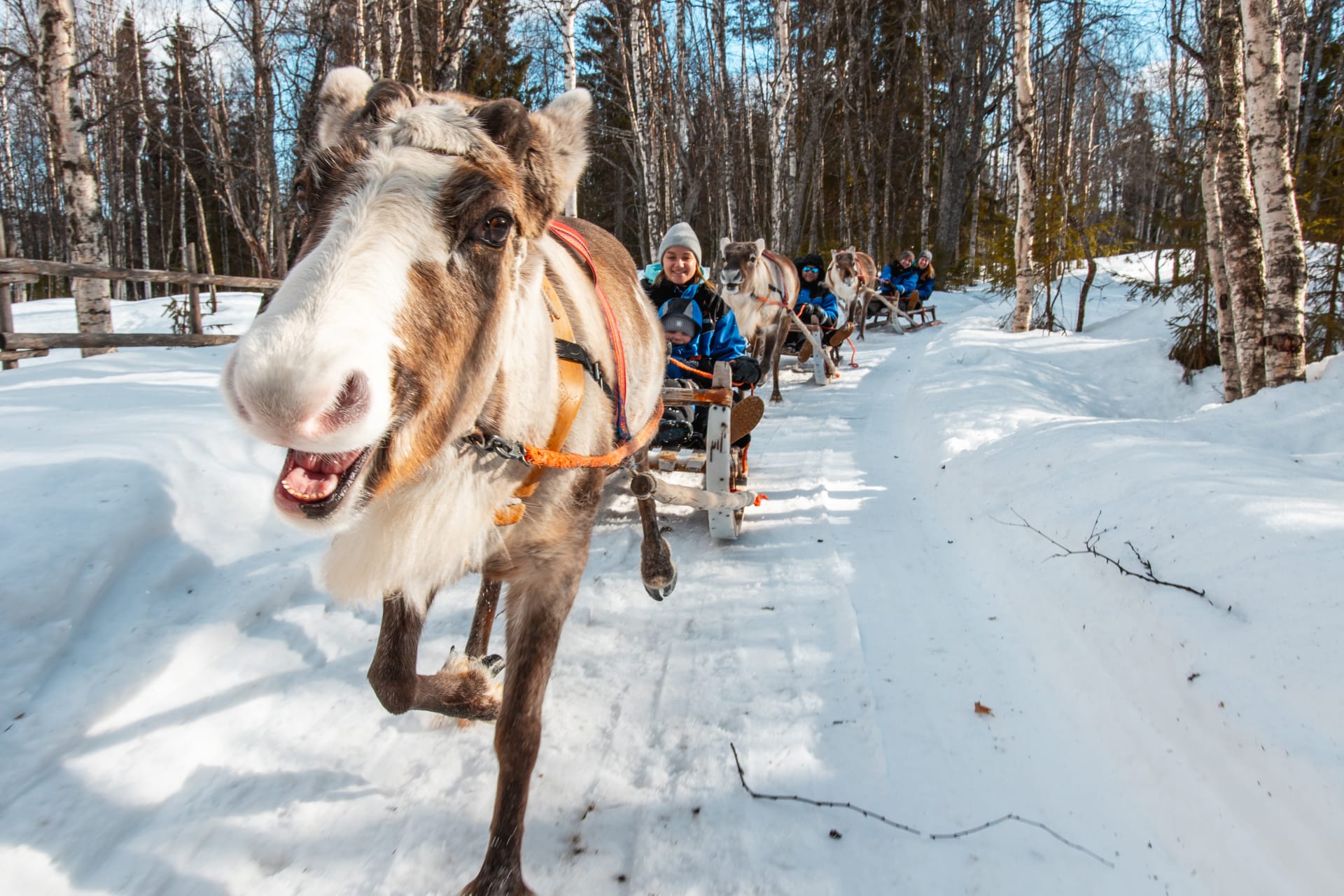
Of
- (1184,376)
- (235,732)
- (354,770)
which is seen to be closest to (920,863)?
(354,770)

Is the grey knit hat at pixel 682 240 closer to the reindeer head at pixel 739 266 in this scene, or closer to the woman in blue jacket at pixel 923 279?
the reindeer head at pixel 739 266

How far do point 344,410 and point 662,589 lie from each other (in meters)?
2.52

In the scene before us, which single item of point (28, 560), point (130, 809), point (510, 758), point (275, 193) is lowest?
point (130, 809)

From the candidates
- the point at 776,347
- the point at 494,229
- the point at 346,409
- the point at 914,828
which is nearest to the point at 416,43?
the point at 776,347

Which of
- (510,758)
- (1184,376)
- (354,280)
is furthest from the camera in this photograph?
(1184,376)

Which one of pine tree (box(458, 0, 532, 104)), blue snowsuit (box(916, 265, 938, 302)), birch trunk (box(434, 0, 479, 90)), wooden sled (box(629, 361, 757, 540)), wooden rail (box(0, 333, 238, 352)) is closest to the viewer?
wooden sled (box(629, 361, 757, 540))

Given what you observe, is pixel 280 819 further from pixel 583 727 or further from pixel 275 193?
pixel 275 193

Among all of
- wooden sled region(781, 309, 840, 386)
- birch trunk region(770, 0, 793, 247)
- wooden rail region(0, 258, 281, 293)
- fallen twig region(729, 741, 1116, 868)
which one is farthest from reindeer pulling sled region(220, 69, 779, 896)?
birch trunk region(770, 0, 793, 247)

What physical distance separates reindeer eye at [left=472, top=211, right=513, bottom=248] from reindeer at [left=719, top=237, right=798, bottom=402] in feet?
22.5

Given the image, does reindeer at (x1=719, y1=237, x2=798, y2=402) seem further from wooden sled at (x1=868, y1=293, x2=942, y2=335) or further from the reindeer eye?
the reindeer eye

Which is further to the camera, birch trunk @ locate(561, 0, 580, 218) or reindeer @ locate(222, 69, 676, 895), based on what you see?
birch trunk @ locate(561, 0, 580, 218)

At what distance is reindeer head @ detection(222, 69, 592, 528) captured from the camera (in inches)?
42.0

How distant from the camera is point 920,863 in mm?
1982

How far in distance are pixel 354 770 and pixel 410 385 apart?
165 centimetres
